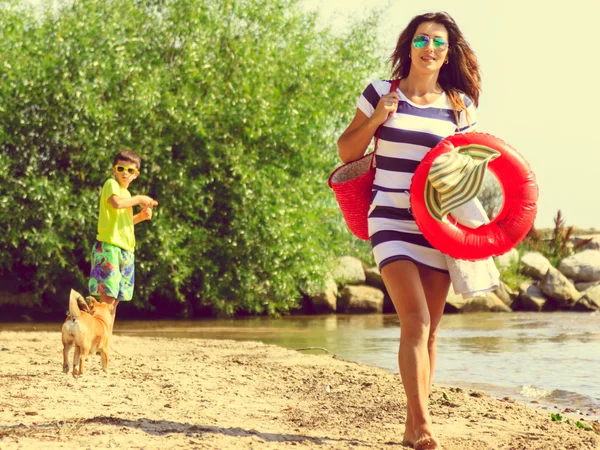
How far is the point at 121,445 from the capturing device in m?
4.46

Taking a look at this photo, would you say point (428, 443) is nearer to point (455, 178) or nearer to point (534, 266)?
point (455, 178)

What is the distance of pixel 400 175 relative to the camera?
4.75 m

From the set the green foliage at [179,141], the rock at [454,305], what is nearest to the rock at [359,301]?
the rock at [454,305]

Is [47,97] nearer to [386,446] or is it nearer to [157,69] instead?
[157,69]

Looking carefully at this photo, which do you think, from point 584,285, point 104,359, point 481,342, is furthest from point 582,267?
point 104,359

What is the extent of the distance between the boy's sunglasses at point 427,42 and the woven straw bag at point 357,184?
24 cm

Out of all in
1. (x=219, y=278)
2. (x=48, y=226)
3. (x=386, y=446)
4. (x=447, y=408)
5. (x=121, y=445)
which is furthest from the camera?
(x=219, y=278)

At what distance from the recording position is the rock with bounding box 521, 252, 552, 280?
22578 millimetres

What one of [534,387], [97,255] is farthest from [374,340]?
[97,255]

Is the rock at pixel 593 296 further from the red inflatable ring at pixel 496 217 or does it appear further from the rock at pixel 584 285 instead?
the red inflatable ring at pixel 496 217

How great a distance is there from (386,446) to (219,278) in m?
12.2

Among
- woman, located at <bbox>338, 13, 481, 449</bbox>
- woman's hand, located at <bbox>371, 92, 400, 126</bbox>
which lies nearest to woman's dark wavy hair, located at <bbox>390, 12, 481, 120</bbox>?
woman, located at <bbox>338, 13, 481, 449</bbox>

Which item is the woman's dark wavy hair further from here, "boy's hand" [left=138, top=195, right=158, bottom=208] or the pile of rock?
the pile of rock

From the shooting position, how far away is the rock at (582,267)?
23391 millimetres
